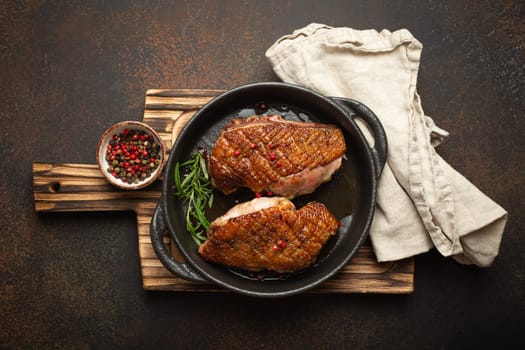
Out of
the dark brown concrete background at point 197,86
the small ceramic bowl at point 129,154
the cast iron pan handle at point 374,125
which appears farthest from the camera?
the dark brown concrete background at point 197,86

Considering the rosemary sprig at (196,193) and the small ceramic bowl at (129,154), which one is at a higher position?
the small ceramic bowl at (129,154)

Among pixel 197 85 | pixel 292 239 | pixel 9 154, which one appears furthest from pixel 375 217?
pixel 9 154

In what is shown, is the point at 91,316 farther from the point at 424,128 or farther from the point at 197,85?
the point at 424,128

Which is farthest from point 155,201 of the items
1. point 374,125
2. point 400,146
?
point 400,146

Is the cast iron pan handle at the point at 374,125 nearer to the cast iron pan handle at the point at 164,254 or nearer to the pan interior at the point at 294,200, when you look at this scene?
the pan interior at the point at 294,200

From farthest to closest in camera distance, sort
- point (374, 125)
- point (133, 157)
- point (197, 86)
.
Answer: point (197, 86)
point (133, 157)
point (374, 125)

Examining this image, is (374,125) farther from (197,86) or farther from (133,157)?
(133,157)

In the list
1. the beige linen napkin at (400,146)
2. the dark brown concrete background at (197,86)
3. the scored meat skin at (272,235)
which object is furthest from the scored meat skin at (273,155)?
the dark brown concrete background at (197,86)
